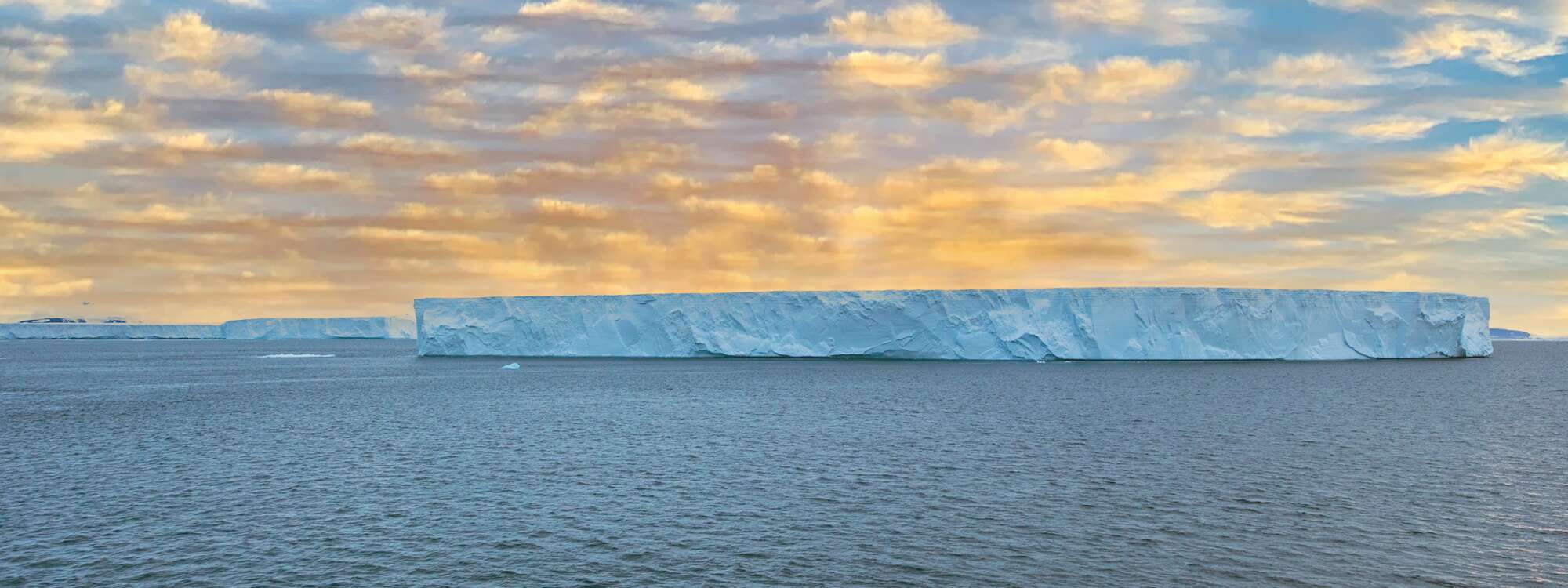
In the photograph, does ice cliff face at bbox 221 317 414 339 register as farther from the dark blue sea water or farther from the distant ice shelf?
the dark blue sea water

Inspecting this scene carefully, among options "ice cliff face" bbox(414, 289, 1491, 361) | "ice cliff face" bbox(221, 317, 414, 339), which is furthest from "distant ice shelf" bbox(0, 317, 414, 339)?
"ice cliff face" bbox(414, 289, 1491, 361)

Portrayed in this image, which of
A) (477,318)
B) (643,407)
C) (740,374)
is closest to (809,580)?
(643,407)

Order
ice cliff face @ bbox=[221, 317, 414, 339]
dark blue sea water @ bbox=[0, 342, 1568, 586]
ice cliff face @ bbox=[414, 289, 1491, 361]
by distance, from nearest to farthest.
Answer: dark blue sea water @ bbox=[0, 342, 1568, 586] < ice cliff face @ bbox=[414, 289, 1491, 361] < ice cliff face @ bbox=[221, 317, 414, 339]

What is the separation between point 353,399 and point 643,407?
10269 mm

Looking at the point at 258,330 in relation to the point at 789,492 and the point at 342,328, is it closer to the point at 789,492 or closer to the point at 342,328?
the point at 342,328

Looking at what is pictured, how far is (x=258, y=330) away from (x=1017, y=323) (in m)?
108

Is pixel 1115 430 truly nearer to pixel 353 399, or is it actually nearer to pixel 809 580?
pixel 809 580

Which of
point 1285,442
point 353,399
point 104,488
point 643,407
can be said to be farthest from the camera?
point 353,399

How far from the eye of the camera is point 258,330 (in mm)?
127062

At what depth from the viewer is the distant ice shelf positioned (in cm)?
11238

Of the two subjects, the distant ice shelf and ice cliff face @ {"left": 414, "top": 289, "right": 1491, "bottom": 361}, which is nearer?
ice cliff face @ {"left": 414, "top": 289, "right": 1491, "bottom": 361}

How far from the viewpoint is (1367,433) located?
840 inches

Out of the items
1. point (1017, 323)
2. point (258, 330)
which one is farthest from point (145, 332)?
point (1017, 323)

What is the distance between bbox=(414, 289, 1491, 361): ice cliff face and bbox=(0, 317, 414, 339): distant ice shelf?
62468 millimetres
